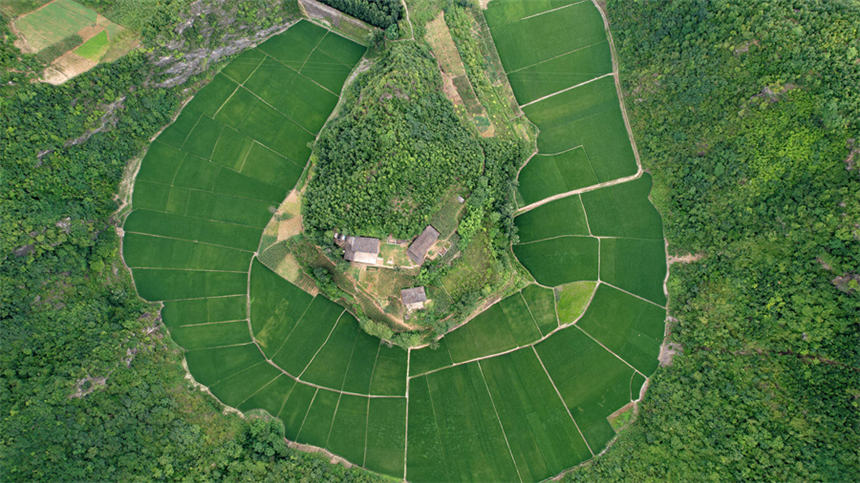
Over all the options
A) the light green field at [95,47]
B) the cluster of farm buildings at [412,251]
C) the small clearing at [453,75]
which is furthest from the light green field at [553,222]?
the light green field at [95,47]

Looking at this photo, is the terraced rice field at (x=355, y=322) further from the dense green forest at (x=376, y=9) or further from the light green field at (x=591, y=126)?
the dense green forest at (x=376, y=9)

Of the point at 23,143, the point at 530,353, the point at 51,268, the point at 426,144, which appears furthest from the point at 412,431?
the point at 23,143

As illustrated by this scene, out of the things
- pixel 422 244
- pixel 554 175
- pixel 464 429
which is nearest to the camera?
pixel 422 244

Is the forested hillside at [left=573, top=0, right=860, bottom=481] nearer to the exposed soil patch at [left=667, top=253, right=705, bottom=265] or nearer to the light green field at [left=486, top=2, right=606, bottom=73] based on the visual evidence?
the exposed soil patch at [left=667, top=253, right=705, bottom=265]

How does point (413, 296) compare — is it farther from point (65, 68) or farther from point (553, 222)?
point (65, 68)

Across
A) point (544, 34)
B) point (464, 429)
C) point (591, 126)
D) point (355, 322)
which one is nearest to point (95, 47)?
point (355, 322)

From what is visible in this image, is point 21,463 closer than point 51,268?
Yes

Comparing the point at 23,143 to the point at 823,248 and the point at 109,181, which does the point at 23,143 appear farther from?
the point at 823,248
